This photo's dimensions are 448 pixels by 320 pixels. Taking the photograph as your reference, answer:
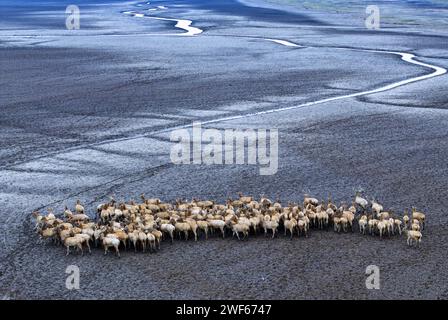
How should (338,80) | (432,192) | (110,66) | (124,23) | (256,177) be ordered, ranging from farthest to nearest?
(124,23)
(110,66)
(338,80)
(256,177)
(432,192)

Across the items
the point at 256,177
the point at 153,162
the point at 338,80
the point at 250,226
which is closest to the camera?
the point at 250,226

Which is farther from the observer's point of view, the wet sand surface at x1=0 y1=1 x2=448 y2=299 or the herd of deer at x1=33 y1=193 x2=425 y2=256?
the herd of deer at x1=33 y1=193 x2=425 y2=256

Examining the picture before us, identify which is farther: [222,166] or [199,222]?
[222,166]
